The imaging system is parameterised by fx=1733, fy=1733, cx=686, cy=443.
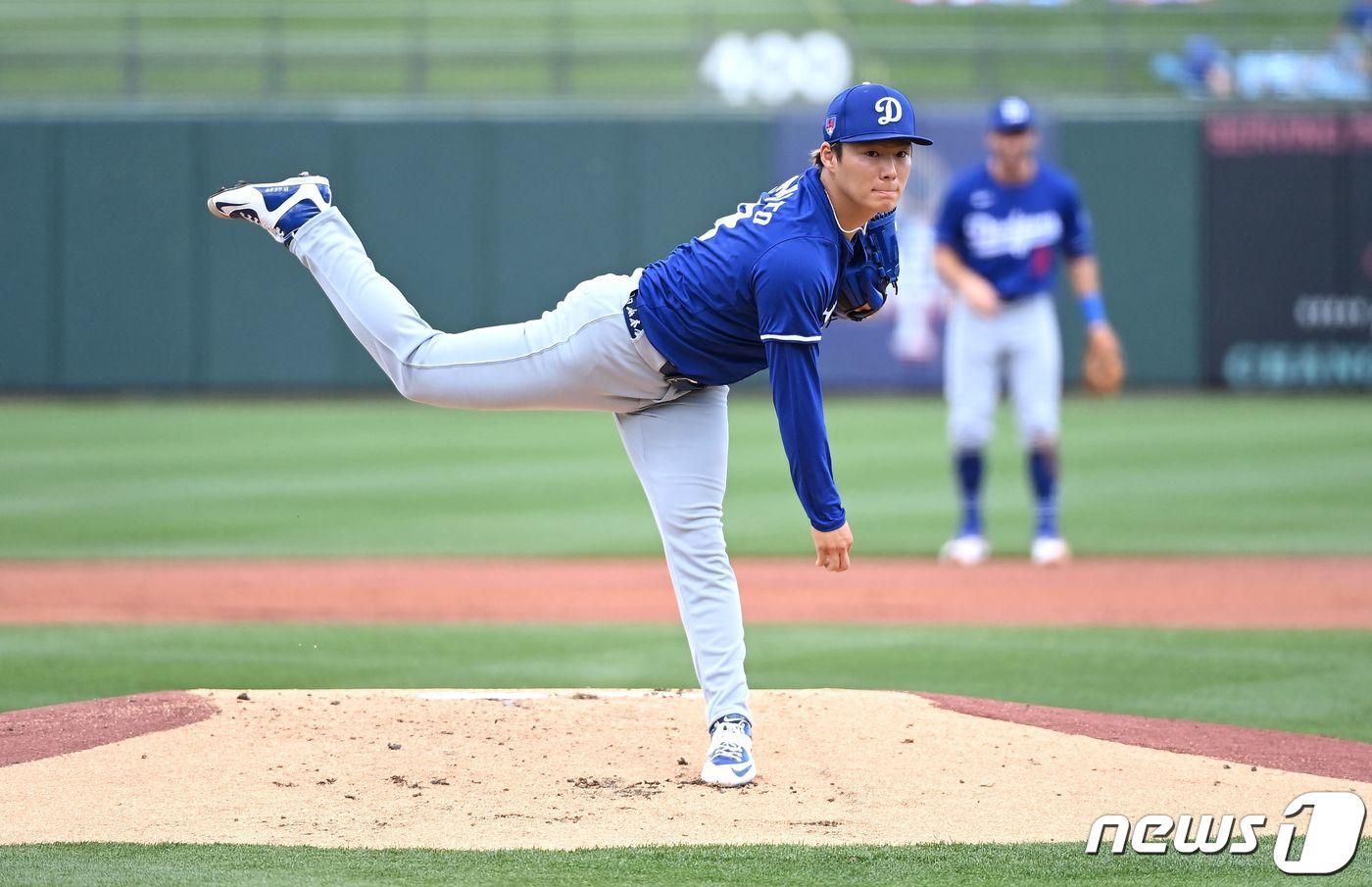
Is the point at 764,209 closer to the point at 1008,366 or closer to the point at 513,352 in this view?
the point at 513,352

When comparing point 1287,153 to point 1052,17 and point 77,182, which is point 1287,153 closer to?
point 1052,17

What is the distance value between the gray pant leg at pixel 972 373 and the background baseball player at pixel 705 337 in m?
4.95

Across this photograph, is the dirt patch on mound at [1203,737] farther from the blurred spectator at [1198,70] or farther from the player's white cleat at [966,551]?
the blurred spectator at [1198,70]

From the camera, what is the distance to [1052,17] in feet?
80.7

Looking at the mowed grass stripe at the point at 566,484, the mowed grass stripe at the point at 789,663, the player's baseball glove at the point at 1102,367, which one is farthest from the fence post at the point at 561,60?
the mowed grass stripe at the point at 789,663

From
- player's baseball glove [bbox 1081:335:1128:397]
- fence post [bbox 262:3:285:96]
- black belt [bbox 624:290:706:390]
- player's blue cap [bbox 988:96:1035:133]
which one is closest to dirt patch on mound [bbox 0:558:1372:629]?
player's baseball glove [bbox 1081:335:1128:397]

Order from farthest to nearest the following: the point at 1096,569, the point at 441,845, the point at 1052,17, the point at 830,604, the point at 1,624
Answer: the point at 1052,17 → the point at 1096,569 → the point at 830,604 → the point at 1,624 → the point at 441,845

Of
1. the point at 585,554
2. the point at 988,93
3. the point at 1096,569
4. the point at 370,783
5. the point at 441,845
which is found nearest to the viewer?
the point at 441,845

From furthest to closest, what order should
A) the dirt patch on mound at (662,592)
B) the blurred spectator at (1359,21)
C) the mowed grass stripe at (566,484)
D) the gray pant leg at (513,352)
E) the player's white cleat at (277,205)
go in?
1. the blurred spectator at (1359,21)
2. the mowed grass stripe at (566,484)
3. the dirt patch on mound at (662,592)
4. the player's white cleat at (277,205)
5. the gray pant leg at (513,352)

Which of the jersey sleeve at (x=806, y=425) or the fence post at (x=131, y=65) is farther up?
the fence post at (x=131, y=65)

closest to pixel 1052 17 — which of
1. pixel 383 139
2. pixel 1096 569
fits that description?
pixel 383 139

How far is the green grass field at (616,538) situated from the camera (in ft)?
12.3

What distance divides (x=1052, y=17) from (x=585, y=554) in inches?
672

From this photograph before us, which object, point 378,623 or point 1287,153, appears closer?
point 378,623
